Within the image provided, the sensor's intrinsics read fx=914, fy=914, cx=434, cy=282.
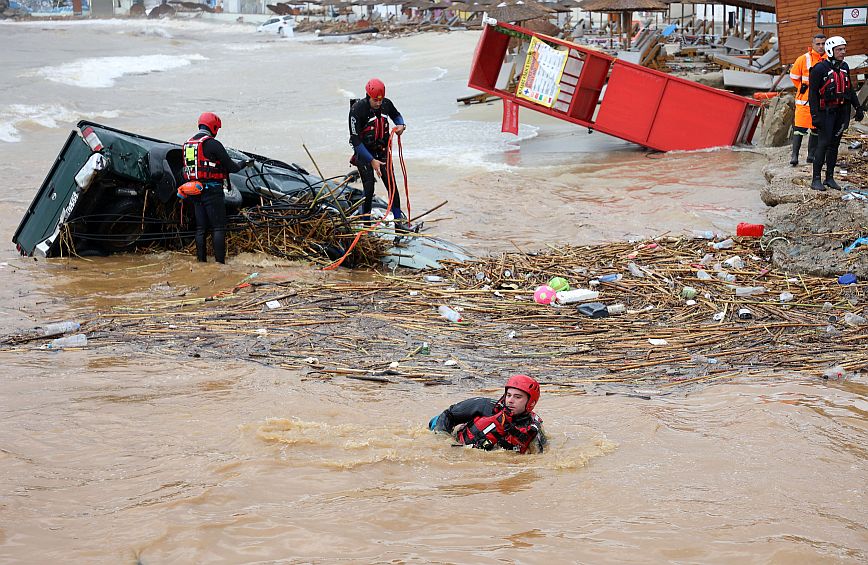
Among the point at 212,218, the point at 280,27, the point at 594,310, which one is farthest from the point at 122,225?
the point at 280,27

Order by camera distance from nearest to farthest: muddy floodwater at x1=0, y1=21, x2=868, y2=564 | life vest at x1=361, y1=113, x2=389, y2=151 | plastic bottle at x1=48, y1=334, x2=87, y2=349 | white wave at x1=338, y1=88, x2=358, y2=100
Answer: muddy floodwater at x1=0, y1=21, x2=868, y2=564 < plastic bottle at x1=48, y1=334, x2=87, y2=349 < life vest at x1=361, y1=113, x2=389, y2=151 < white wave at x1=338, y1=88, x2=358, y2=100

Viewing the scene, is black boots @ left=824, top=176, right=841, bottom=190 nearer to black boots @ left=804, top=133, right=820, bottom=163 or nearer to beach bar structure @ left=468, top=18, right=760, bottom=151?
black boots @ left=804, top=133, right=820, bottom=163

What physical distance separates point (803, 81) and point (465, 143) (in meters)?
7.94

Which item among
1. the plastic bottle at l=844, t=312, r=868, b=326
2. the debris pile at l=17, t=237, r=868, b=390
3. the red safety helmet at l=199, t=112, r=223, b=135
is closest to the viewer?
the debris pile at l=17, t=237, r=868, b=390

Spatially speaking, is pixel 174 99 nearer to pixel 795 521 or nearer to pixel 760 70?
pixel 760 70

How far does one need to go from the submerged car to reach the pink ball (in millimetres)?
71798

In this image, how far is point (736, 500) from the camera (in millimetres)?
4547

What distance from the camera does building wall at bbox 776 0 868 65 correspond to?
16.2 metres

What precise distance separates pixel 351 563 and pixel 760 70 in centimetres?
2083

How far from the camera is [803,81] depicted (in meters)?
12.0

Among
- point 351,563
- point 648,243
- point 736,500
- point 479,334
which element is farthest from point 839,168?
point 351,563

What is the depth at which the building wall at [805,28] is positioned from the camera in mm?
16203

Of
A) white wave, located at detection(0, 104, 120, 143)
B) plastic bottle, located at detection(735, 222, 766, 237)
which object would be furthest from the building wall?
white wave, located at detection(0, 104, 120, 143)

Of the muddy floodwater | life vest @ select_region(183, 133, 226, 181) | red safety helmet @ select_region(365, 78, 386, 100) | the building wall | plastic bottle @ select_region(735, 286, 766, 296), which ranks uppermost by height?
the building wall
